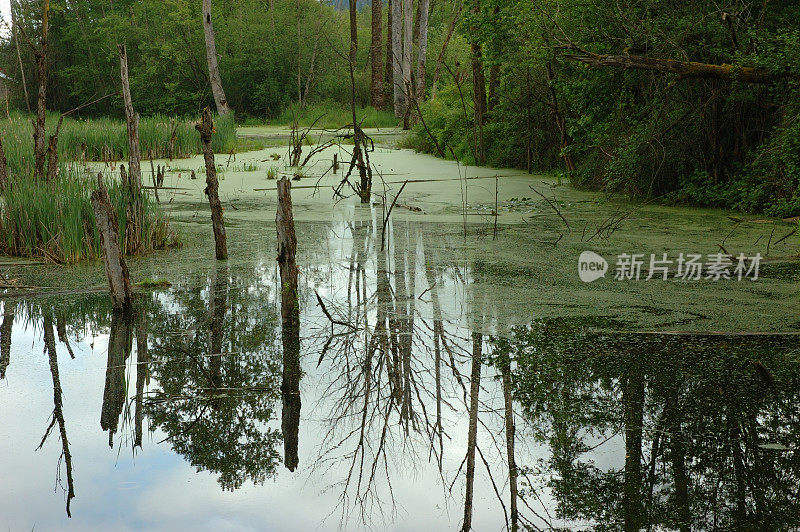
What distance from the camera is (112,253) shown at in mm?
4020

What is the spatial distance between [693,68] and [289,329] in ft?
13.3

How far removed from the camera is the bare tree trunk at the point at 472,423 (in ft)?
7.33

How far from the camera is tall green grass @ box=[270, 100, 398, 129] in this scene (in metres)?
19.0

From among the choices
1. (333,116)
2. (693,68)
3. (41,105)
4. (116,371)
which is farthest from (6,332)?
(333,116)

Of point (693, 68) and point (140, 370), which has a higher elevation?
point (693, 68)

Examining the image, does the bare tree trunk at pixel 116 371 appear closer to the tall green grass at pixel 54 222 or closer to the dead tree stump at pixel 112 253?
the dead tree stump at pixel 112 253

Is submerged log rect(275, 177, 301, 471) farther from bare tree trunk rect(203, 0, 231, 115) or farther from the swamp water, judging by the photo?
bare tree trunk rect(203, 0, 231, 115)

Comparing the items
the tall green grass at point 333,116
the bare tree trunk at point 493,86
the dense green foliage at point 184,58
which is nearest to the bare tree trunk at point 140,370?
the bare tree trunk at point 493,86

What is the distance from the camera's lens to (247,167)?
1085 centimetres

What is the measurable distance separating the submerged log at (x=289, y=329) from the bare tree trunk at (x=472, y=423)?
1.88ft

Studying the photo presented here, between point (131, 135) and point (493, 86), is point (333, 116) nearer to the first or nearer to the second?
point (493, 86)

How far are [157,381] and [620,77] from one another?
5.76 meters

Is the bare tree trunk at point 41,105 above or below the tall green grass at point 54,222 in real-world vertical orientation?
above

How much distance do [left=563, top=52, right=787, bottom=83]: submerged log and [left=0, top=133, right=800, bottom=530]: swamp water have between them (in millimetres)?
1389
